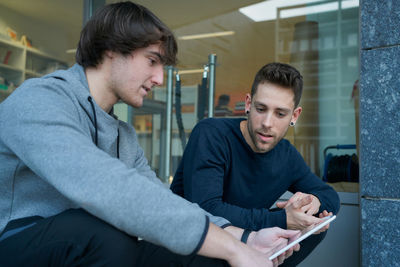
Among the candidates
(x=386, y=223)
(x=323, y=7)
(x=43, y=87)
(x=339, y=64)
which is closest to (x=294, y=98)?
(x=386, y=223)

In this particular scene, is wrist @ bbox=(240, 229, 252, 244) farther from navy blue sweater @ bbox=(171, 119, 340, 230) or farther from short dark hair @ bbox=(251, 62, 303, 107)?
short dark hair @ bbox=(251, 62, 303, 107)

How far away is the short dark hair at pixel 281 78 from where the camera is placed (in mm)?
1987

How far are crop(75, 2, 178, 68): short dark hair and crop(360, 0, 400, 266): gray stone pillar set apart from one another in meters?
1.14

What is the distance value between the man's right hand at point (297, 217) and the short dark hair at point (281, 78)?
1.80ft

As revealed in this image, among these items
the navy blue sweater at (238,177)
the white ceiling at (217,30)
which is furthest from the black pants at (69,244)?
the white ceiling at (217,30)

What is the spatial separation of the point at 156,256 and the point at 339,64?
2964 mm

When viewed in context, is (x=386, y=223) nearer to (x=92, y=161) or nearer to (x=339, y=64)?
(x=92, y=161)

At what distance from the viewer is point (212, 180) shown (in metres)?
1.74

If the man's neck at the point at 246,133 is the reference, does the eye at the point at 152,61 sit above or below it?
above

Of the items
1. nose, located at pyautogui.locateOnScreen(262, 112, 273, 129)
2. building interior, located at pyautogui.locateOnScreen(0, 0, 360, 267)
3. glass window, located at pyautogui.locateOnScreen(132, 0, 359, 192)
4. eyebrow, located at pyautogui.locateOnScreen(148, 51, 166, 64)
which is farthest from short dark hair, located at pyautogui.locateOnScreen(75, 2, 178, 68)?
glass window, located at pyautogui.locateOnScreen(132, 0, 359, 192)

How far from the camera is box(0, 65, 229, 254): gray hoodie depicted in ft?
3.10

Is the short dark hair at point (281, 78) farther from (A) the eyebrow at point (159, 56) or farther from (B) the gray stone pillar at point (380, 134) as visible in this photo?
(A) the eyebrow at point (159, 56)

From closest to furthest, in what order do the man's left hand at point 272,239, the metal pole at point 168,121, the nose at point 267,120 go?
the man's left hand at point 272,239 → the nose at point 267,120 → the metal pole at point 168,121

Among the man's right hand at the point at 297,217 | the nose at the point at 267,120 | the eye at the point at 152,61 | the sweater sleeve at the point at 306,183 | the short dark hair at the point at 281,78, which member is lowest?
the man's right hand at the point at 297,217
